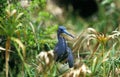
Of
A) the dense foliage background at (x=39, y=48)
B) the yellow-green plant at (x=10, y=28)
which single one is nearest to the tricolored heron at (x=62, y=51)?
the dense foliage background at (x=39, y=48)

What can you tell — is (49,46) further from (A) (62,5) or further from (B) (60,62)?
(A) (62,5)

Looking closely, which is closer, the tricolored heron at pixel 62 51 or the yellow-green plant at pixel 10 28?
the yellow-green plant at pixel 10 28

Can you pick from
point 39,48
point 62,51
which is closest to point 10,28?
point 62,51

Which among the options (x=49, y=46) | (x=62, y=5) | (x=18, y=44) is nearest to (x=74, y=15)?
(x=62, y=5)

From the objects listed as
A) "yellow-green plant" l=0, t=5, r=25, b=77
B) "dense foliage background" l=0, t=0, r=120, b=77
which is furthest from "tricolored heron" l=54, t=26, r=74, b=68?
"yellow-green plant" l=0, t=5, r=25, b=77

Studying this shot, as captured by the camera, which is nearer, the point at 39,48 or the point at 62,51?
the point at 62,51

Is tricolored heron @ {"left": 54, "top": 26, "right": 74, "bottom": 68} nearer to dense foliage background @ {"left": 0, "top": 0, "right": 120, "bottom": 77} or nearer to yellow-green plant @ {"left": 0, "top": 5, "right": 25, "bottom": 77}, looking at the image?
dense foliage background @ {"left": 0, "top": 0, "right": 120, "bottom": 77}

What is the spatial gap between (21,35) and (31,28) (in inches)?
6.5

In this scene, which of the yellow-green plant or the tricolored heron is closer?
the yellow-green plant

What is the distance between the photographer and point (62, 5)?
36.2 ft

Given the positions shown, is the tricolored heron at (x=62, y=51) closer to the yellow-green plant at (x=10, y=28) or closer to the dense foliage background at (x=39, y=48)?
the dense foliage background at (x=39, y=48)

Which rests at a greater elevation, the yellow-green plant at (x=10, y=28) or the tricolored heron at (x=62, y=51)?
the yellow-green plant at (x=10, y=28)

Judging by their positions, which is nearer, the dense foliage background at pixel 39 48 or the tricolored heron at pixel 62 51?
the dense foliage background at pixel 39 48

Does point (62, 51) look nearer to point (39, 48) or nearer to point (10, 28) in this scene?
point (39, 48)
